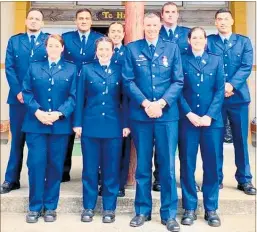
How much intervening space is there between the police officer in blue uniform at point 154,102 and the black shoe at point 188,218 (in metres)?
0.14

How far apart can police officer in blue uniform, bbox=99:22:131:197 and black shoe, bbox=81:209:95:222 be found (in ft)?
1.03

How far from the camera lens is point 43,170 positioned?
3271 millimetres

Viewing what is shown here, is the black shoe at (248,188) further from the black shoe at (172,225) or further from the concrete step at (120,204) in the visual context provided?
the black shoe at (172,225)

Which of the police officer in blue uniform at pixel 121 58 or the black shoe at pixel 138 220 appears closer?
the black shoe at pixel 138 220

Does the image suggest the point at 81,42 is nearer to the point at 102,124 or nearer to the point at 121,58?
the point at 121,58

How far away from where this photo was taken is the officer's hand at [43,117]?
3.16 m

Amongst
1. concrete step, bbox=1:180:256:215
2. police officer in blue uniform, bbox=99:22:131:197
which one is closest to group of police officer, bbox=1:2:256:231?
police officer in blue uniform, bbox=99:22:131:197

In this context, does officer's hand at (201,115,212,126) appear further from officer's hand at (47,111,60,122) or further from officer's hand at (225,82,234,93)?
officer's hand at (47,111,60,122)

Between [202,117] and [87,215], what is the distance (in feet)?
4.04

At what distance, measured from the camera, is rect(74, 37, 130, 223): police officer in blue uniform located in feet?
10.6

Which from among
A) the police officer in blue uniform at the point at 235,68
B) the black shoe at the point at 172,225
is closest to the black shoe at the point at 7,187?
the black shoe at the point at 172,225

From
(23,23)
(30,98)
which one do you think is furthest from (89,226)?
(23,23)

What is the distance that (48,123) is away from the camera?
3174mm

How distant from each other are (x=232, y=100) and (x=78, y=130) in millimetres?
1414
